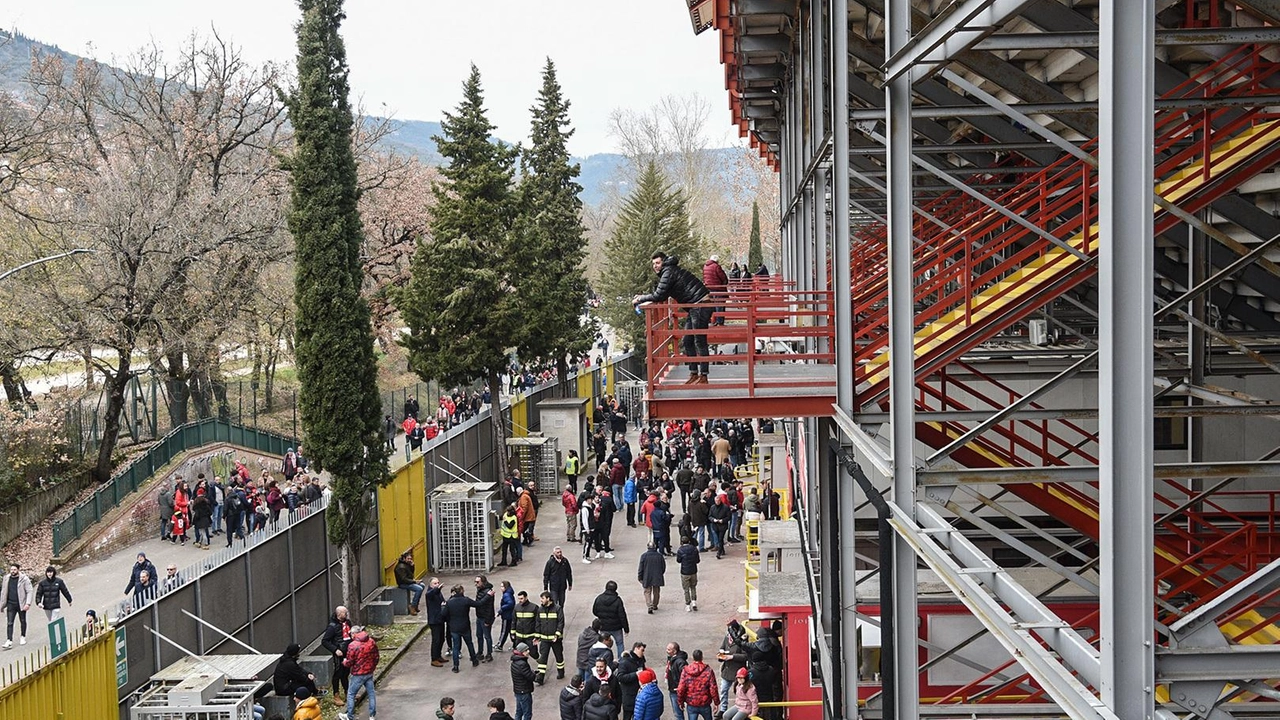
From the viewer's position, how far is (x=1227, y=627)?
8305 millimetres

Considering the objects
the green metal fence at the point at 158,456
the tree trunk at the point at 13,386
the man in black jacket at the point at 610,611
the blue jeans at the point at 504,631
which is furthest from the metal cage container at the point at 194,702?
the tree trunk at the point at 13,386

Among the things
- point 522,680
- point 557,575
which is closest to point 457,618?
point 557,575

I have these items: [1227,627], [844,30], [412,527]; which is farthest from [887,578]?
[412,527]

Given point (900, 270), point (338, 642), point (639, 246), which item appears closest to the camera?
point (900, 270)

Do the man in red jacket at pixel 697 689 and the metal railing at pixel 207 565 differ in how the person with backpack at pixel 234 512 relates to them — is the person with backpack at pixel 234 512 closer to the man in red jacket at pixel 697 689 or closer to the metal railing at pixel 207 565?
the metal railing at pixel 207 565

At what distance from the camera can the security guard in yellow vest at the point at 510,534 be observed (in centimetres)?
2614

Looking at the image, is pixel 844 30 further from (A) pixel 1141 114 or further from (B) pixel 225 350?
(B) pixel 225 350

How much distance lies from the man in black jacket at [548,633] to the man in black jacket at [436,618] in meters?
1.84

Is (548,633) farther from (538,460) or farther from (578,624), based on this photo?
(538,460)

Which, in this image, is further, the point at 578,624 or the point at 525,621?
the point at 578,624

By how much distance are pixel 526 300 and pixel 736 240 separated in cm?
8614

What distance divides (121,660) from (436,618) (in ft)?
20.9

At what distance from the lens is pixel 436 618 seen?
20094 mm

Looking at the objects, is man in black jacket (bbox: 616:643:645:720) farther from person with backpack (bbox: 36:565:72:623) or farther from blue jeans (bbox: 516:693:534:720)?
person with backpack (bbox: 36:565:72:623)
